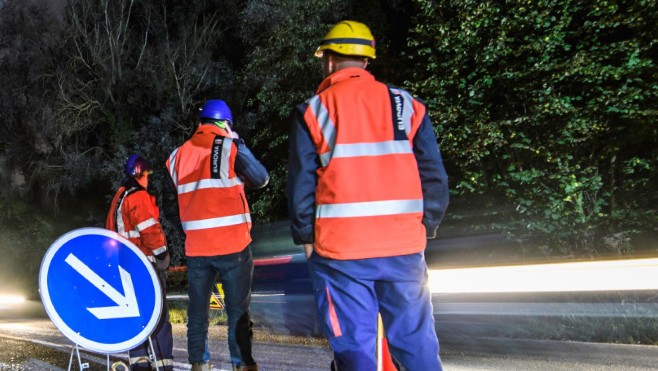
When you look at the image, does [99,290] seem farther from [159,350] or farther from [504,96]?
[504,96]

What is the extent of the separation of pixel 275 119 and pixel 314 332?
10.1 metres

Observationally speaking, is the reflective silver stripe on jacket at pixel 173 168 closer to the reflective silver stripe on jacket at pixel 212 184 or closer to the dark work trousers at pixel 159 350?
the reflective silver stripe on jacket at pixel 212 184

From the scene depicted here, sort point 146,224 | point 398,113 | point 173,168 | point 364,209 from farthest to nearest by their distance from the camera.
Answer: point 146,224, point 173,168, point 398,113, point 364,209

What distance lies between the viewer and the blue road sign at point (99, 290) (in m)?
3.88

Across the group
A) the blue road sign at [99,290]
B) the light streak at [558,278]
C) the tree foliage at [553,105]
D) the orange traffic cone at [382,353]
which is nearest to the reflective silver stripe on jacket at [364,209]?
the orange traffic cone at [382,353]

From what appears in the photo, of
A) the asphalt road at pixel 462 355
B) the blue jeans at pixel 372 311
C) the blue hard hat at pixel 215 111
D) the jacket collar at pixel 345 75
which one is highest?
the jacket collar at pixel 345 75

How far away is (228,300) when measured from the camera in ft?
15.9

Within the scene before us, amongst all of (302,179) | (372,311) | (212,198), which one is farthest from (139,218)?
(372,311)

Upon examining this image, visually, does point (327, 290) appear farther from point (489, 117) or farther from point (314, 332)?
point (489, 117)

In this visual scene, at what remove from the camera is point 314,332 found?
7.79m

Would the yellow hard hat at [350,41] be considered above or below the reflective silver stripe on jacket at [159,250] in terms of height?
above

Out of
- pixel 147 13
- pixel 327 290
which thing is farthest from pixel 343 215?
pixel 147 13

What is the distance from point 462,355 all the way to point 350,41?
13.5 ft

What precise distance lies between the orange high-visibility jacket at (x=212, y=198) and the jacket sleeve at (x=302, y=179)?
180 centimetres
